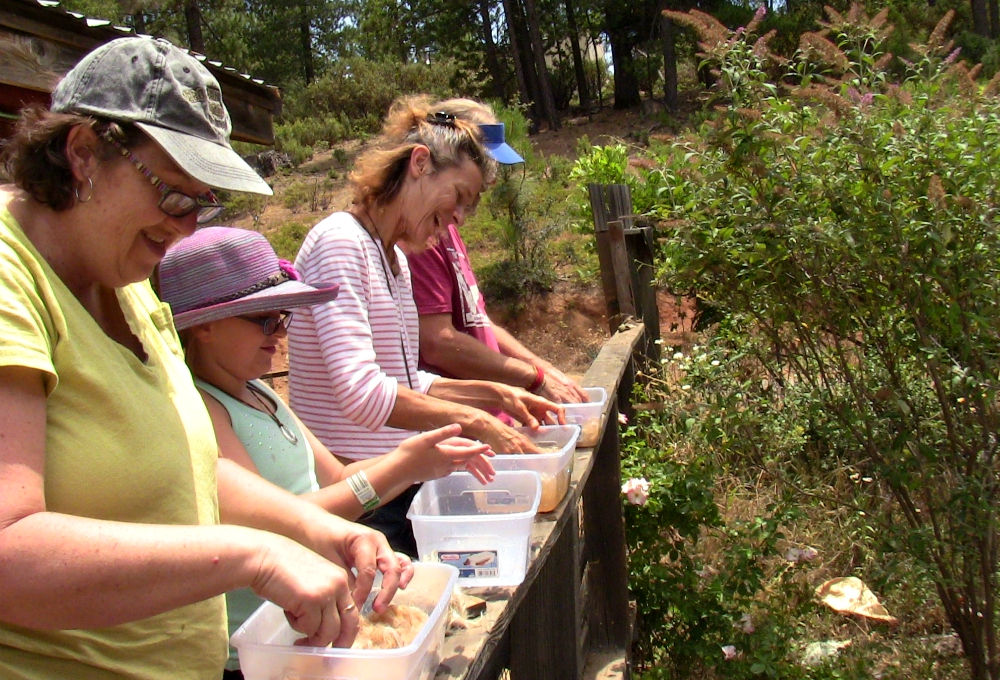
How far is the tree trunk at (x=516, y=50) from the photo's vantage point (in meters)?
20.8

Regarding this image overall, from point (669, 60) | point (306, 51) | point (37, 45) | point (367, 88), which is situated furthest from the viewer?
point (306, 51)

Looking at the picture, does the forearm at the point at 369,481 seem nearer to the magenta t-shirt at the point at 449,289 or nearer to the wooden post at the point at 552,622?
the wooden post at the point at 552,622

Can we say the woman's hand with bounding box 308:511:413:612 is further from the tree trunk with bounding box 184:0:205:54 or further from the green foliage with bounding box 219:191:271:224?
the tree trunk with bounding box 184:0:205:54

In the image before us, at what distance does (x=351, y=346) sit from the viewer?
2.06 metres

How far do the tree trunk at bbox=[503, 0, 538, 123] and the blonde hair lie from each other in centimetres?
1872

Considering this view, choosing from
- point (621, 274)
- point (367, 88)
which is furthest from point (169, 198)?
point (367, 88)

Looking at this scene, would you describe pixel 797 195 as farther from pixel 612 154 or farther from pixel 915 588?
pixel 612 154

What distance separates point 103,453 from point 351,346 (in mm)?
941

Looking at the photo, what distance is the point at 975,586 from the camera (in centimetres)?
296

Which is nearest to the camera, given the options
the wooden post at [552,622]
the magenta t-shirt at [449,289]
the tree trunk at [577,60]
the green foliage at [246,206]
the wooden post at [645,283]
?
the wooden post at [552,622]

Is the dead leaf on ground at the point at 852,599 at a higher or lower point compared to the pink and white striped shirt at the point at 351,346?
lower

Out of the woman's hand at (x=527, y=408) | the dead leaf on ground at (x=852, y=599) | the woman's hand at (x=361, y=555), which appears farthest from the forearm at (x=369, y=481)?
the dead leaf on ground at (x=852, y=599)

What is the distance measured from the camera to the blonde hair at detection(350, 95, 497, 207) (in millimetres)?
2400

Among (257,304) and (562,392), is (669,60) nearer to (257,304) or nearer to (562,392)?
(562,392)
